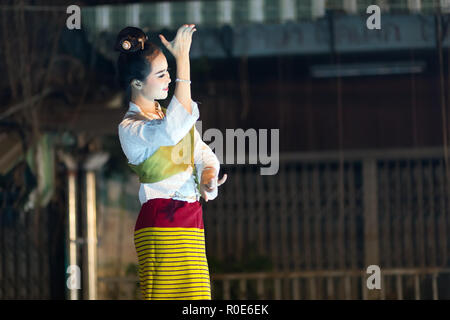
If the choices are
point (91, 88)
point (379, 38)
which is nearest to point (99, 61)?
point (91, 88)

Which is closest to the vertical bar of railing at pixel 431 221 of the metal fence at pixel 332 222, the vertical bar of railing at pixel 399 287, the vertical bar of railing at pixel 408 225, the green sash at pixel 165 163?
the metal fence at pixel 332 222

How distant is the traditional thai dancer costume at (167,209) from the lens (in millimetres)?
3148

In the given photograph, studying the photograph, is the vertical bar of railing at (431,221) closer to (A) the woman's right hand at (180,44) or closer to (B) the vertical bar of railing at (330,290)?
(B) the vertical bar of railing at (330,290)

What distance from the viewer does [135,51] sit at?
10.7 feet

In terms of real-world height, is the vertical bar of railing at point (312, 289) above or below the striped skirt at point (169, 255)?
above

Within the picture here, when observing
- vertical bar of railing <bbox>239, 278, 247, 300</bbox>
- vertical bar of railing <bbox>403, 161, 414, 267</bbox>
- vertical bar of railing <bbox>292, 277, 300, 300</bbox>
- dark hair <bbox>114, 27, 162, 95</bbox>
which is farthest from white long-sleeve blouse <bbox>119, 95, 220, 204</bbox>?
vertical bar of railing <bbox>403, 161, 414, 267</bbox>

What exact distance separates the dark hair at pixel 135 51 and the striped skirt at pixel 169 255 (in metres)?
0.55

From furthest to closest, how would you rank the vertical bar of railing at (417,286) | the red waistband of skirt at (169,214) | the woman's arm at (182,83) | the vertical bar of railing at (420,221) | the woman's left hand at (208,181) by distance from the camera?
the vertical bar of railing at (420,221), the vertical bar of railing at (417,286), the woman's left hand at (208,181), the red waistband of skirt at (169,214), the woman's arm at (182,83)

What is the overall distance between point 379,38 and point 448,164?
129 cm

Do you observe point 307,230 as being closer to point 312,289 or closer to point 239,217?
point 312,289

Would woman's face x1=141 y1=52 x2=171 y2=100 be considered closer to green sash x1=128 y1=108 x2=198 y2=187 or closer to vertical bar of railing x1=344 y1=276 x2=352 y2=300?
green sash x1=128 y1=108 x2=198 y2=187

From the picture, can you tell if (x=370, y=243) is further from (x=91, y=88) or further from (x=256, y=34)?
(x=91, y=88)

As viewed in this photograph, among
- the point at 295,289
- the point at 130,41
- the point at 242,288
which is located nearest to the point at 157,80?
the point at 130,41

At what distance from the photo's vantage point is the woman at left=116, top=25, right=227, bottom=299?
123 inches
